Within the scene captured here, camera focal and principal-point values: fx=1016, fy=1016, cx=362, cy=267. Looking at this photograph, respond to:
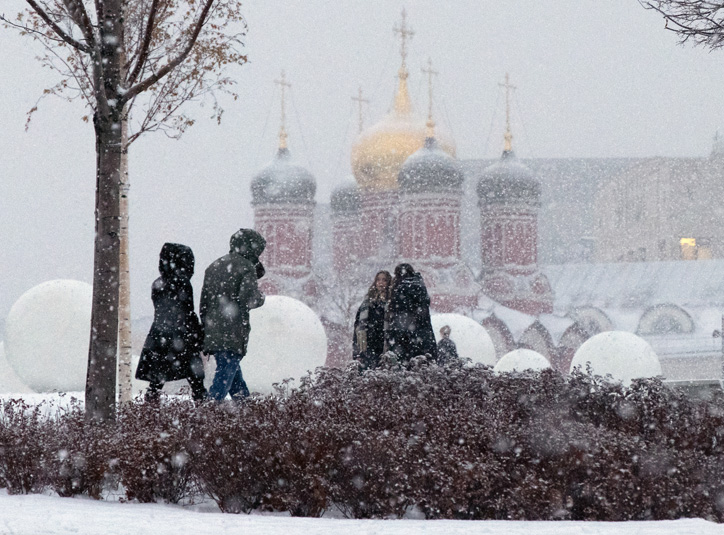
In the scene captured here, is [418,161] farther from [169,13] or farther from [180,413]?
[180,413]

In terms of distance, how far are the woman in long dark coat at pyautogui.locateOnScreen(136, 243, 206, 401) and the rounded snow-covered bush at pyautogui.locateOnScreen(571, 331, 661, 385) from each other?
12506mm

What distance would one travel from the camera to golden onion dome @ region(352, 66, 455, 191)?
4038 centimetres

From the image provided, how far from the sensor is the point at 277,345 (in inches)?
508

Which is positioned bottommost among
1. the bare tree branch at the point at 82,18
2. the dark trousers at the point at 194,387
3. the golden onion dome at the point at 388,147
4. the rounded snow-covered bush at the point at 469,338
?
the rounded snow-covered bush at the point at 469,338

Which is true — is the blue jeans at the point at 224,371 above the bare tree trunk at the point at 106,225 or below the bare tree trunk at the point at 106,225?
below

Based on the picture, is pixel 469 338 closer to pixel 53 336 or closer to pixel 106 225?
pixel 53 336

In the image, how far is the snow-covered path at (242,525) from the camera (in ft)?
13.6

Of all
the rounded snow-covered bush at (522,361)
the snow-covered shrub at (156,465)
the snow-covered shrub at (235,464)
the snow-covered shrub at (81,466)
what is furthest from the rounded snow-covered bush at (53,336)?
the rounded snow-covered bush at (522,361)

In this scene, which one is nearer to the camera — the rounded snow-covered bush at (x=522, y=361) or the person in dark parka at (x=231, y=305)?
the person in dark parka at (x=231, y=305)

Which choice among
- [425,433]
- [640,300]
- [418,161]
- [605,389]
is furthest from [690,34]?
[640,300]

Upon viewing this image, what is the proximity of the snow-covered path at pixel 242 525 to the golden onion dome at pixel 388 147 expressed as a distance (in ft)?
117

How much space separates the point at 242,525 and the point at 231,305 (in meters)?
3.25

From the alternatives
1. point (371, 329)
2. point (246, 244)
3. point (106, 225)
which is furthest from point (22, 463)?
point (371, 329)

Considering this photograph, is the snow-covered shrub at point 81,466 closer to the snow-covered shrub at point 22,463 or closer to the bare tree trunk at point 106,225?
the snow-covered shrub at point 22,463
